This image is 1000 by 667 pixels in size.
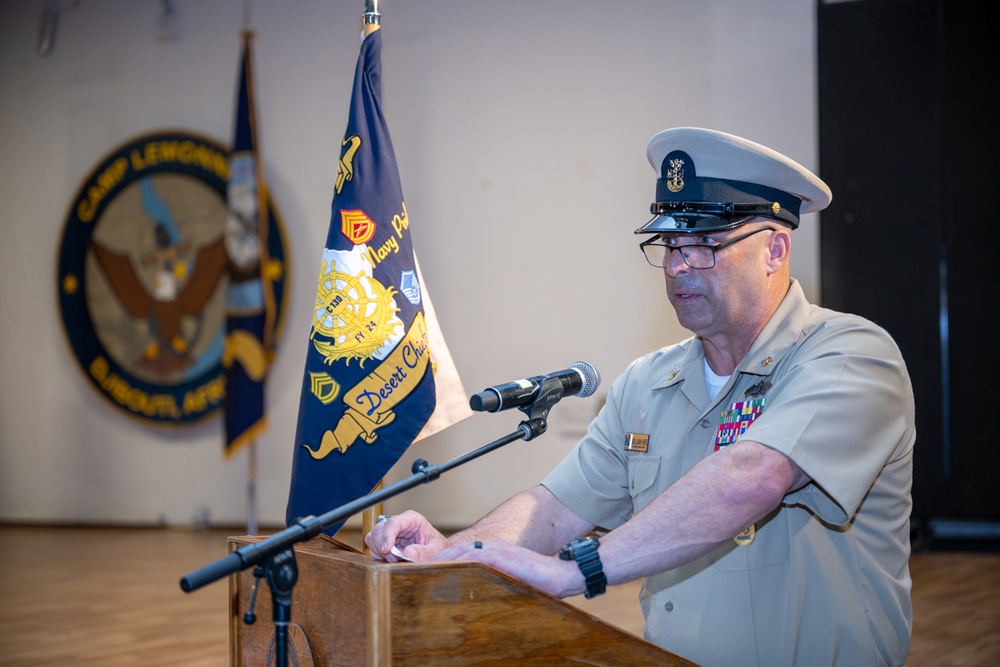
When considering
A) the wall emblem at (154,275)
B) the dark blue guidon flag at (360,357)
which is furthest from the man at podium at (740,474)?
the wall emblem at (154,275)

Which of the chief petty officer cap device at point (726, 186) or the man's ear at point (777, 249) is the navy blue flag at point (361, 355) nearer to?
the chief petty officer cap device at point (726, 186)

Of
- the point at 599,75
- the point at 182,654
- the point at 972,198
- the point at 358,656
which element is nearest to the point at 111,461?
the point at 182,654

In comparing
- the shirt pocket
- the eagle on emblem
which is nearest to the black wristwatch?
the shirt pocket

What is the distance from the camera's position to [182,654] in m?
3.25

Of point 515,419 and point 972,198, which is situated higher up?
point 972,198

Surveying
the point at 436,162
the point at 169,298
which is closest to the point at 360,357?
A: the point at 436,162

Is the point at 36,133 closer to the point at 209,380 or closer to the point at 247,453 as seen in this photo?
the point at 209,380

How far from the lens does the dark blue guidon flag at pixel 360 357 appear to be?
2.38 metres

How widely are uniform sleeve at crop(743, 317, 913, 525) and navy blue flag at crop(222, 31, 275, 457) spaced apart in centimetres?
416

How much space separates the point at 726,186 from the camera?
1.65m

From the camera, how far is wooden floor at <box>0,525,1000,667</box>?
3.23 metres

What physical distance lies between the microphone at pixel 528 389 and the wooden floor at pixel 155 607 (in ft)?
7.20

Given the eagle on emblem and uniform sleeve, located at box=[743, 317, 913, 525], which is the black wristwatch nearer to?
uniform sleeve, located at box=[743, 317, 913, 525]

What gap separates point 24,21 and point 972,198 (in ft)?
19.1
